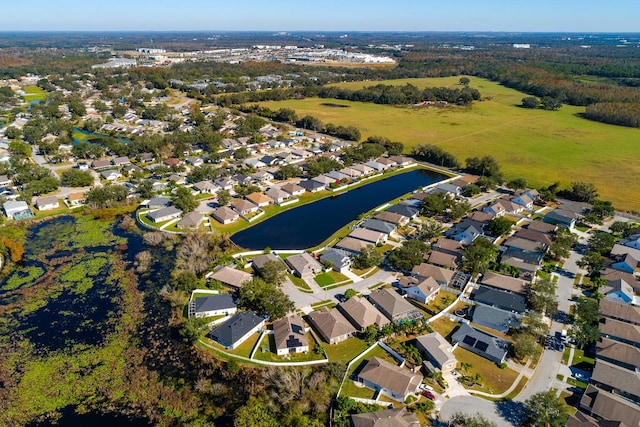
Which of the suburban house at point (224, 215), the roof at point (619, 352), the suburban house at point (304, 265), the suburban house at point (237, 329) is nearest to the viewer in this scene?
the roof at point (619, 352)

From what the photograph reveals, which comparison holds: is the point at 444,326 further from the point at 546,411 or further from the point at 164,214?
the point at 164,214

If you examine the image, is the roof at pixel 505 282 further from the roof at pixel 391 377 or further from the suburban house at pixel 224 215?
the suburban house at pixel 224 215

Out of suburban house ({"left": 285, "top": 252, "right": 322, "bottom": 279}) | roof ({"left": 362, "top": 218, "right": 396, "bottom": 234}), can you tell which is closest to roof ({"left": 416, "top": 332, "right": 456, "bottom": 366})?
suburban house ({"left": 285, "top": 252, "right": 322, "bottom": 279})

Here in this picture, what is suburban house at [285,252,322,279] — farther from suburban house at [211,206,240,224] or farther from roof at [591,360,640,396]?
roof at [591,360,640,396]

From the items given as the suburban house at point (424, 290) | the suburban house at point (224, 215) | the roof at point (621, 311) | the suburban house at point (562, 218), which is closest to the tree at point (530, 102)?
the suburban house at point (562, 218)

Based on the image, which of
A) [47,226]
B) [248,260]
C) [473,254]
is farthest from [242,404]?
[47,226]

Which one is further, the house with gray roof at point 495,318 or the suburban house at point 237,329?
the house with gray roof at point 495,318
